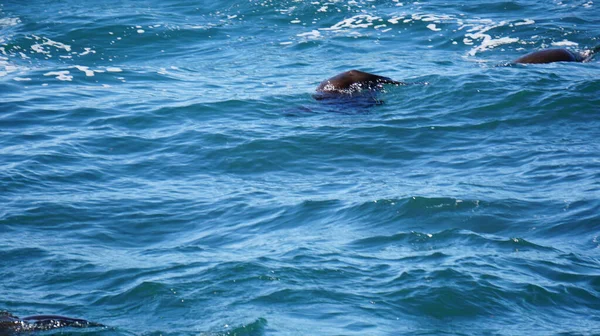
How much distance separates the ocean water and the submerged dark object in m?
0.12

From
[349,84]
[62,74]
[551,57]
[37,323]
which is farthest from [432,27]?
[37,323]

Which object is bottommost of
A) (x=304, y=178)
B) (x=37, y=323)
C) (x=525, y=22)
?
(x=304, y=178)

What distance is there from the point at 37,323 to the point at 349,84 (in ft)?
22.0

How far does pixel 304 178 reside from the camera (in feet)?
29.9

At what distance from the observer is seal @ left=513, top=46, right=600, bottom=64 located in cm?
1249

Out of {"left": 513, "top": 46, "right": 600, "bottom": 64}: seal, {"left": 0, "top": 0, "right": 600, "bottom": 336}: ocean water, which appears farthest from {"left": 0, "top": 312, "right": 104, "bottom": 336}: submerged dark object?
{"left": 513, "top": 46, "right": 600, "bottom": 64}: seal

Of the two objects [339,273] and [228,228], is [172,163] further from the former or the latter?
[339,273]

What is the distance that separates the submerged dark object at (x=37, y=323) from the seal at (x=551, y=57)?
867cm

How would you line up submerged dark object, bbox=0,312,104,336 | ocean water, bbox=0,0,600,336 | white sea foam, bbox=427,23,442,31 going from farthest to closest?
white sea foam, bbox=427,23,442,31 → ocean water, bbox=0,0,600,336 → submerged dark object, bbox=0,312,104,336

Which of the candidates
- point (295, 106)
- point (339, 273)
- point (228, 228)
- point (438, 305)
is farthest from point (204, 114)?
point (438, 305)

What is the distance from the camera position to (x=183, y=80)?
13453 mm

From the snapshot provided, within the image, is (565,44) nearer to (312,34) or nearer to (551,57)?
(551,57)

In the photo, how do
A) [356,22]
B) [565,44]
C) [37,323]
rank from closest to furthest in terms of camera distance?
[37,323] → [565,44] → [356,22]

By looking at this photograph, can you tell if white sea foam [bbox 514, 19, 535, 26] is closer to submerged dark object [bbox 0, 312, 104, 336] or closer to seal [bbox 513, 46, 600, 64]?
seal [bbox 513, 46, 600, 64]
